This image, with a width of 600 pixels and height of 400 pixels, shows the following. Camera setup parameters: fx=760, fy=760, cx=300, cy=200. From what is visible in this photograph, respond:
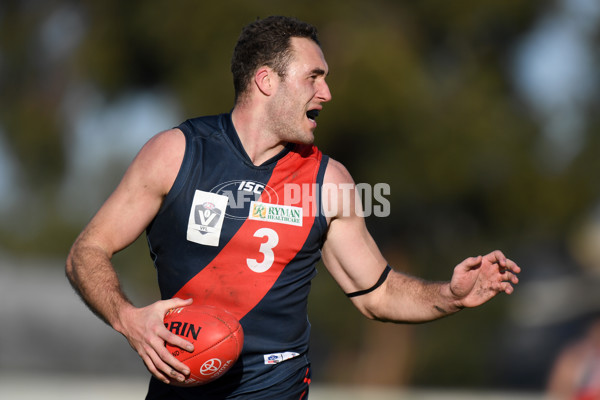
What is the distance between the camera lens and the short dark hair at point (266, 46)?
4.50 metres

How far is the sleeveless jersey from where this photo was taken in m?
4.19

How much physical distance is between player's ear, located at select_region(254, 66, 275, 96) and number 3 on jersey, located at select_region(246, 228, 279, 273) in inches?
33.1

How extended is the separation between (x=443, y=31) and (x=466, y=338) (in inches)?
268

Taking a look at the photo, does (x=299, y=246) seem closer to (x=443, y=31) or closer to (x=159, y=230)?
(x=159, y=230)

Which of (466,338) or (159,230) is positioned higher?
(159,230)

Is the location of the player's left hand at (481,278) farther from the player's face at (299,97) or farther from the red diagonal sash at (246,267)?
the player's face at (299,97)

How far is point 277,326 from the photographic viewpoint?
4309 mm

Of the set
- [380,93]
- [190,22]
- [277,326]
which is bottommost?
[277,326]

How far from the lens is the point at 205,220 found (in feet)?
13.8

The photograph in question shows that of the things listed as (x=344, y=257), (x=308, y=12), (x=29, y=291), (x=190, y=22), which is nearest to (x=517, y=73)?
(x=308, y=12)

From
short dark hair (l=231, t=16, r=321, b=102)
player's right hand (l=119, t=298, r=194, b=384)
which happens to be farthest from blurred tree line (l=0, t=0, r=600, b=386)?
player's right hand (l=119, t=298, r=194, b=384)

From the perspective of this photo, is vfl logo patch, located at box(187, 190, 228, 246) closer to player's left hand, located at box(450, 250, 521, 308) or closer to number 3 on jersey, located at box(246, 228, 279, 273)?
number 3 on jersey, located at box(246, 228, 279, 273)

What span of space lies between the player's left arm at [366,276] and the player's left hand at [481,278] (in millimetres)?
107

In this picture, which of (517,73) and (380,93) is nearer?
(380,93)
